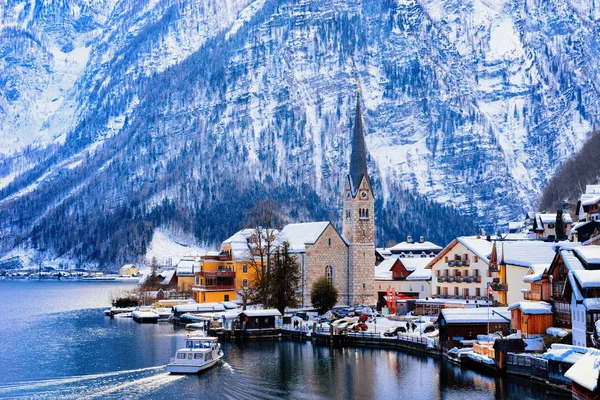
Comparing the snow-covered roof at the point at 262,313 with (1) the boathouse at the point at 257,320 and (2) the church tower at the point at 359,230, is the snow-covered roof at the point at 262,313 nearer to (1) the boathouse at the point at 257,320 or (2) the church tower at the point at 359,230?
(1) the boathouse at the point at 257,320

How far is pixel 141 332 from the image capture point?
99375 mm

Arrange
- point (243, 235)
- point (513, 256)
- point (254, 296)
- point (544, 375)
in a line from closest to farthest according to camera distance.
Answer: point (544, 375)
point (513, 256)
point (254, 296)
point (243, 235)

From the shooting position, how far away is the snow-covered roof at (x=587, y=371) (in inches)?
1842

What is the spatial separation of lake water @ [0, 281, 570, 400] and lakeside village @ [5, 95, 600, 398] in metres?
3.09

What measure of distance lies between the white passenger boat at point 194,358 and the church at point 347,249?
41.9m

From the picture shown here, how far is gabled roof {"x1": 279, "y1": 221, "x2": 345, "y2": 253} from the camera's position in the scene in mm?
116062

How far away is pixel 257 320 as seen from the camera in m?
92.3

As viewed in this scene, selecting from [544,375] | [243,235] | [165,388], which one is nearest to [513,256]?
[544,375]

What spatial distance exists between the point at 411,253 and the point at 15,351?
3227 inches

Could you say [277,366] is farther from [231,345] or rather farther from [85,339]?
[85,339]

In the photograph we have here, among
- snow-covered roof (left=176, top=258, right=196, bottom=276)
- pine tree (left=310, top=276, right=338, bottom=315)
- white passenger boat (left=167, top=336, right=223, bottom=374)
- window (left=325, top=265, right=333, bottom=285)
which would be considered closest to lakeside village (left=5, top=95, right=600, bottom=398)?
window (left=325, top=265, right=333, bottom=285)

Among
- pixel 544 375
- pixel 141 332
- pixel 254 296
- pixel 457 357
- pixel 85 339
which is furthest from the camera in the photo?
pixel 254 296

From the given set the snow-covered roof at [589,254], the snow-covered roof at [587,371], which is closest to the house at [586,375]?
the snow-covered roof at [587,371]

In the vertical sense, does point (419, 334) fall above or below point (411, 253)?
below
